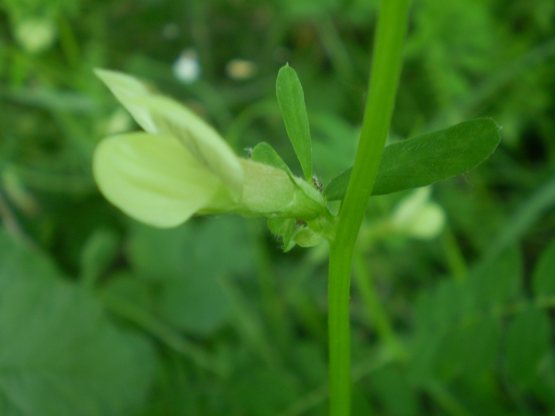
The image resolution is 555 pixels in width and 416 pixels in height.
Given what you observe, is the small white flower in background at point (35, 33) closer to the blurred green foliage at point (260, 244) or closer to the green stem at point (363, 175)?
the blurred green foliage at point (260, 244)

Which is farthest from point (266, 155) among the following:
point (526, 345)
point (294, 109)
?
point (526, 345)

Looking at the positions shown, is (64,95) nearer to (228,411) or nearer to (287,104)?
(228,411)

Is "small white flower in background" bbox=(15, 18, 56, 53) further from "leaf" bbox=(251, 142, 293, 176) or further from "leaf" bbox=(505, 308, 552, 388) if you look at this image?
"leaf" bbox=(251, 142, 293, 176)

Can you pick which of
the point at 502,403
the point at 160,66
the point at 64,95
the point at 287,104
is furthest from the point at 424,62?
the point at 287,104

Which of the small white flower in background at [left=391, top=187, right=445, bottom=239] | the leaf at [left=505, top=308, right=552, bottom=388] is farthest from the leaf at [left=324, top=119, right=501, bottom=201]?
the small white flower in background at [left=391, top=187, right=445, bottom=239]

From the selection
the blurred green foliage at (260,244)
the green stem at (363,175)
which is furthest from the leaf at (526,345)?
the green stem at (363,175)

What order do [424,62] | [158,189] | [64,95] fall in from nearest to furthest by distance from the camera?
[158,189]
[64,95]
[424,62]

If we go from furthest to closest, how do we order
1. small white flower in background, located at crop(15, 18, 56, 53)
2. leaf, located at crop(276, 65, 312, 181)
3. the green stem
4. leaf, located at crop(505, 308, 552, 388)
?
small white flower in background, located at crop(15, 18, 56, 53) → leaf, located at crop(505, 308, 552, 388) → leaf, located at crop(276, 65, 312, 181) → the green stem
